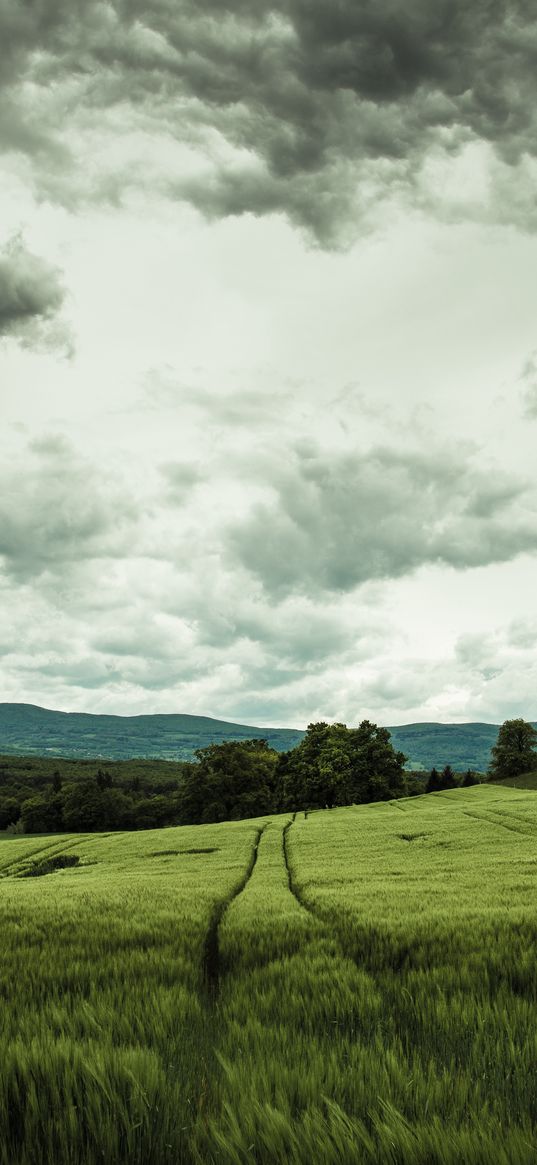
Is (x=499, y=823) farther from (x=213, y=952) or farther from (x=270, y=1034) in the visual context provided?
(x=270, y=1034)

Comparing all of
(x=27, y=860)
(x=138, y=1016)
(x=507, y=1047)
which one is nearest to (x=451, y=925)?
(x=507, y=1047)

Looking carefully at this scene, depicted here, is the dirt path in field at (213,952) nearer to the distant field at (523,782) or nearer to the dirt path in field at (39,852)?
the dirt path in field at (39,852)

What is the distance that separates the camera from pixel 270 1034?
3.46 metres

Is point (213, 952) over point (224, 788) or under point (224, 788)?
over

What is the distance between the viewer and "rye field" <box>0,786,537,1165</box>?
7.06ft

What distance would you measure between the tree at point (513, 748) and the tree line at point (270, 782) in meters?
0.17

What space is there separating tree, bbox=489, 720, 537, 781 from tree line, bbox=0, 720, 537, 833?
17 cm

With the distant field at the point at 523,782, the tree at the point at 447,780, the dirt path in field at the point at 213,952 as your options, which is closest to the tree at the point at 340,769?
the distant field at the point at 523,782

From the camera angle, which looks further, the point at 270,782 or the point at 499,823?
the point at 270,782

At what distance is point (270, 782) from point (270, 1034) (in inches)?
3839

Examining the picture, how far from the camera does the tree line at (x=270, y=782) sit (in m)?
82.7

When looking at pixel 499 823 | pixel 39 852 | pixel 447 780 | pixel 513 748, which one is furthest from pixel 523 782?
pixel 39 852

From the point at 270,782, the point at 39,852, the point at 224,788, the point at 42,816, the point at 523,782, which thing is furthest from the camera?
the point at 42,816

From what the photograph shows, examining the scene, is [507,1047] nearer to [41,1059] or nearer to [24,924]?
[41,1059]
